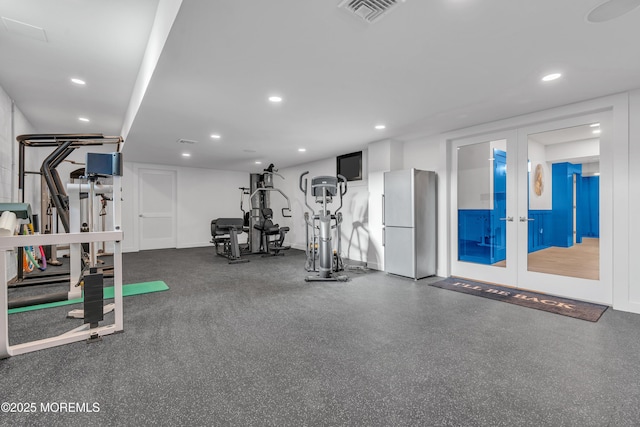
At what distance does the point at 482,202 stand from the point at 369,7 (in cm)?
364

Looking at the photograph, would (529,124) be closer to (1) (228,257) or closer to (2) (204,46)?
(2) (204,46)

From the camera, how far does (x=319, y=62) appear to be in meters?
2.60

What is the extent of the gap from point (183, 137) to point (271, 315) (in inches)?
155

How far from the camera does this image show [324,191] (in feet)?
16.3

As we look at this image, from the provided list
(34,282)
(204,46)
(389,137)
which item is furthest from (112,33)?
(389,137)

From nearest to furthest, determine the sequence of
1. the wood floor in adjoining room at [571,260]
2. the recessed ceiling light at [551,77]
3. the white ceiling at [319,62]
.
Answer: the white ceiling at [319,62] < the recessed ceiling light at [551,77] < the wood floor in adjoining room at [571,260]

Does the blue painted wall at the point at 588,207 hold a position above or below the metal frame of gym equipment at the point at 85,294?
above

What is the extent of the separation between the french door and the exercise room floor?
0.76m

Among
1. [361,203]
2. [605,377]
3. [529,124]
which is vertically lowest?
[605,377]

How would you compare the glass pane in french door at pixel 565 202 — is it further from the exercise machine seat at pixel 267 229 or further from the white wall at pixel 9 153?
the white wall at pixel 9 153

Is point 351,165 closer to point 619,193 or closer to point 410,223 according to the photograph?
point 410,223

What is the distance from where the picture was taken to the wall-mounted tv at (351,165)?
21.1 ft

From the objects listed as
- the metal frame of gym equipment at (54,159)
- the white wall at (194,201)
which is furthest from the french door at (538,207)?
the white wall at (194,201)

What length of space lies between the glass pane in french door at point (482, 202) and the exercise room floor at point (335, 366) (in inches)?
49.3
